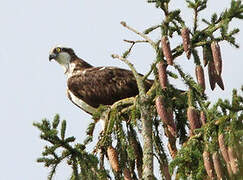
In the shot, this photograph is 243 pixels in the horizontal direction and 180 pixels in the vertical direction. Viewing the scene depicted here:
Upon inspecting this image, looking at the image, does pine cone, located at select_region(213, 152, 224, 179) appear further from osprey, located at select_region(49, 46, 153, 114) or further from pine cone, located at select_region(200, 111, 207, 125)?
osprey, located at select_region(49, 46, 153, 114)

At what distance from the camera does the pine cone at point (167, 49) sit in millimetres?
6688

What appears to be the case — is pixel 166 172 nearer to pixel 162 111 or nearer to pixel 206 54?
pixel 162 111

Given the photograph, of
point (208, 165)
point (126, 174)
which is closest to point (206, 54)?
point (208, 165)

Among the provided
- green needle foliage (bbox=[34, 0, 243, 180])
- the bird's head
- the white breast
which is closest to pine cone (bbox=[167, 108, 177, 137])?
green needle foliage (bbox=[34, 0, 243, 180])

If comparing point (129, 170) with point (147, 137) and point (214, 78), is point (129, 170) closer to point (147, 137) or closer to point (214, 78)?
point (147, 137)

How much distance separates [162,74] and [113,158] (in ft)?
5.10

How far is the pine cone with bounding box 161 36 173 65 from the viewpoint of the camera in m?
6.69

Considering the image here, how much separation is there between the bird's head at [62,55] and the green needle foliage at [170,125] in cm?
526

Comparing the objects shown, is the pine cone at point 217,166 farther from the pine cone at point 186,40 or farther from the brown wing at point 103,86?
the brown wing at point 103,86

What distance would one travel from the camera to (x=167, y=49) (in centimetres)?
675

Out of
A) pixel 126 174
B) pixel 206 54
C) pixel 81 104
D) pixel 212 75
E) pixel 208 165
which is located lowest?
pixel 208 165

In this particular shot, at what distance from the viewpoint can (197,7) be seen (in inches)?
287

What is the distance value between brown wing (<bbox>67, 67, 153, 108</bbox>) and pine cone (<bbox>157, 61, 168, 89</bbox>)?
4345 millimetres

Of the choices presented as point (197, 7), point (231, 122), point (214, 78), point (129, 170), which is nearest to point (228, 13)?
point (197, 7)
